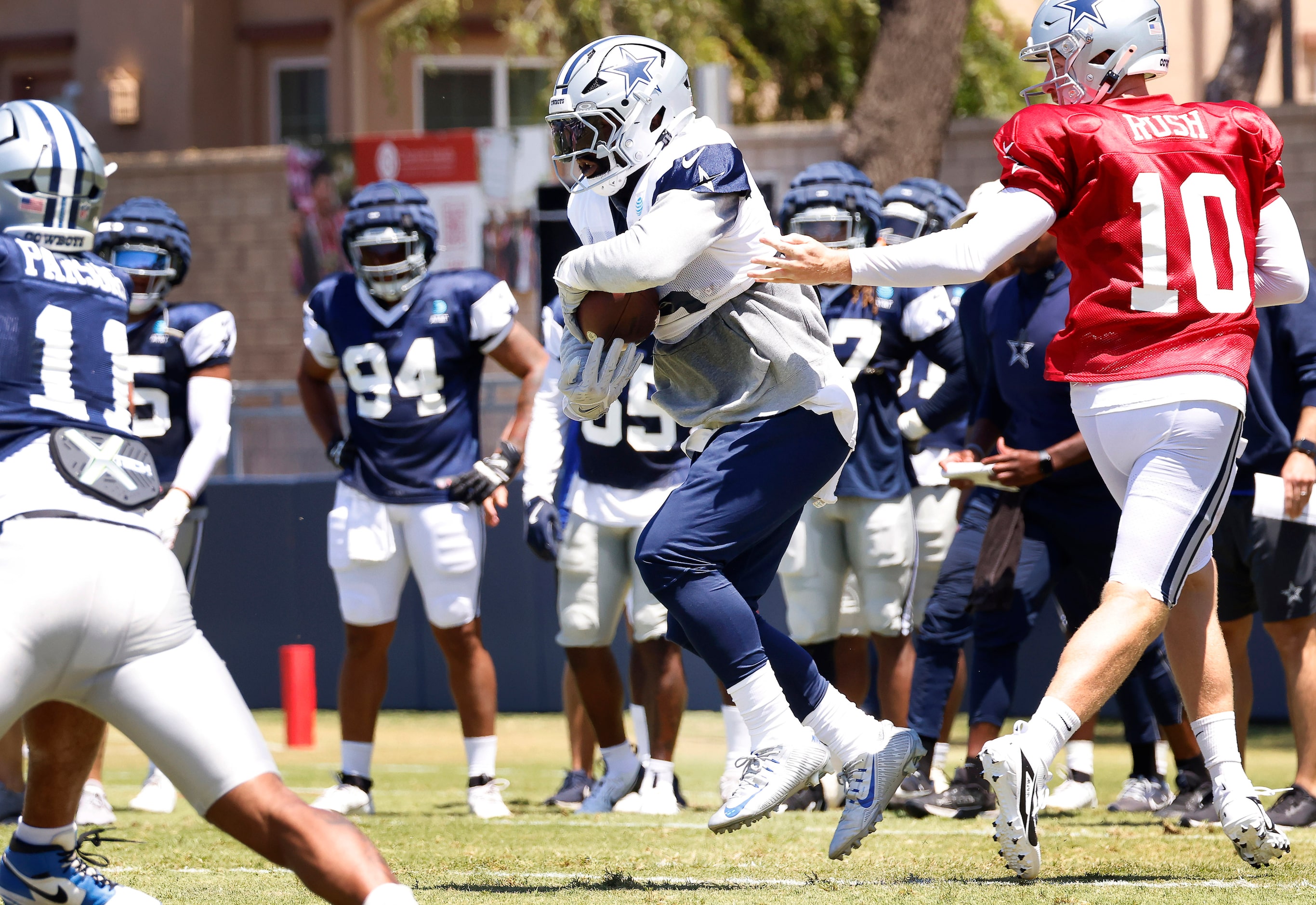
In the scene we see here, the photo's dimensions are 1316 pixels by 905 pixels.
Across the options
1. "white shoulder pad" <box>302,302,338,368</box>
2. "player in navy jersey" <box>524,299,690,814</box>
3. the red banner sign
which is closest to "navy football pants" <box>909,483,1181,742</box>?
"player in navy jersey" <box>524,299,690,814</box>

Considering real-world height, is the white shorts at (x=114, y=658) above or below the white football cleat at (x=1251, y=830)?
above

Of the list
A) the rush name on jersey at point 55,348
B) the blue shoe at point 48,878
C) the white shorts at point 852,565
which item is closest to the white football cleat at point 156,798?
the white shorts at point 852,565

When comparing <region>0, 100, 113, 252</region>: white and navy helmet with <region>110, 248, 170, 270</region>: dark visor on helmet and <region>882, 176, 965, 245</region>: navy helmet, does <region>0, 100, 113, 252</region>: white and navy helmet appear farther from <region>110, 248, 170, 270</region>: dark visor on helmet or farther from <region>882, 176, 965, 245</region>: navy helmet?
<region>882, 176, 965, 245</region>: navy helmet

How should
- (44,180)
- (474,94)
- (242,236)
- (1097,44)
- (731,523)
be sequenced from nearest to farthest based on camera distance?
(44,180) < (731,523) < (1097,44) < (242,236) < (474,94)

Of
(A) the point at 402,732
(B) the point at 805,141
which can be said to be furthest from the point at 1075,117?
(B) the point at 805,141

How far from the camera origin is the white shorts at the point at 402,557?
6.18 metres

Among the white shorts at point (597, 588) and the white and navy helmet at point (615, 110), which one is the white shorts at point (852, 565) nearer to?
the white shorts at point (597, 588)

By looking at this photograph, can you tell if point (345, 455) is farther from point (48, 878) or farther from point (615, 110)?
point (48, 878)

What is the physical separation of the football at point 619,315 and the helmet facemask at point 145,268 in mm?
2743

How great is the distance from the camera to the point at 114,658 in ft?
9.57

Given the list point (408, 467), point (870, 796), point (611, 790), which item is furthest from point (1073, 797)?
point (408, 467)

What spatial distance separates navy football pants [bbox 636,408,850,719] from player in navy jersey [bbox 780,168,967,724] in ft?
6.98

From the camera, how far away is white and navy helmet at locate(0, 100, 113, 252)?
3373mm

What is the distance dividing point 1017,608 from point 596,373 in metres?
2.35
